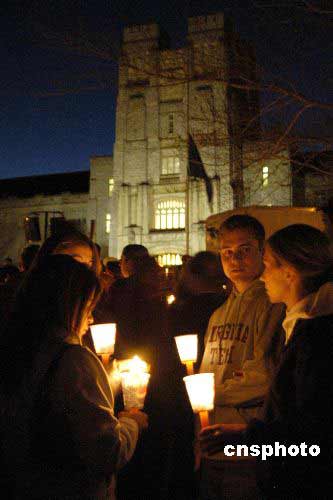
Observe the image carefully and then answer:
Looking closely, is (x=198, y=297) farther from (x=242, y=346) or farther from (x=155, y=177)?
(x=155, y=177)

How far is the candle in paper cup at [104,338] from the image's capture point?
10.1 feet

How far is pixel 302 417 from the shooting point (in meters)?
1.84

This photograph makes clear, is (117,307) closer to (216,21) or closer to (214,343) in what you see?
(214,343)

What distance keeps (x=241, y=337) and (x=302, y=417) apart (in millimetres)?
1173

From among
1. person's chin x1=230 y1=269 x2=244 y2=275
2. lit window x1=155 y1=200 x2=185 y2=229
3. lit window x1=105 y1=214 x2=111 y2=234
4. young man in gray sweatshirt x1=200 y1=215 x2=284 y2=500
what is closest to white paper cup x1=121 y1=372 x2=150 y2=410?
young man in gray sweatshirt x1=200 y1=215 x2=284 y2=500

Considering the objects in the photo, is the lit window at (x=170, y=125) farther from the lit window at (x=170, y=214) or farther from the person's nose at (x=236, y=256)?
the person's nose at (x=236, y=256)

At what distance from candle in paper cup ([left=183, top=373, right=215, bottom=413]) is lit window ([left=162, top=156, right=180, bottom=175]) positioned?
36757 mm

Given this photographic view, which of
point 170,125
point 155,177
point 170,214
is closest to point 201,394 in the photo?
point 170,214

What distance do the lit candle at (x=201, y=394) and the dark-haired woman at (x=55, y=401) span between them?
A: 393 mm

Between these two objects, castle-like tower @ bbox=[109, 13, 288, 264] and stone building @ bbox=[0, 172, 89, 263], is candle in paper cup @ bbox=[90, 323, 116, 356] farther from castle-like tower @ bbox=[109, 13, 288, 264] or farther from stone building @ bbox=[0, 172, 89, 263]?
stone building @ bbox=[0, 172, 89, 263]

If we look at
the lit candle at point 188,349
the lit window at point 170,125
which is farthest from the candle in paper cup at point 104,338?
the lit window at point 170,125

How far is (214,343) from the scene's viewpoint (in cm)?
318

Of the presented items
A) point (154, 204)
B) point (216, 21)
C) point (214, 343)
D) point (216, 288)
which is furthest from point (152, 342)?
point (216, 21)

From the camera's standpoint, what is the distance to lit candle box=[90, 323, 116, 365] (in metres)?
3.08
